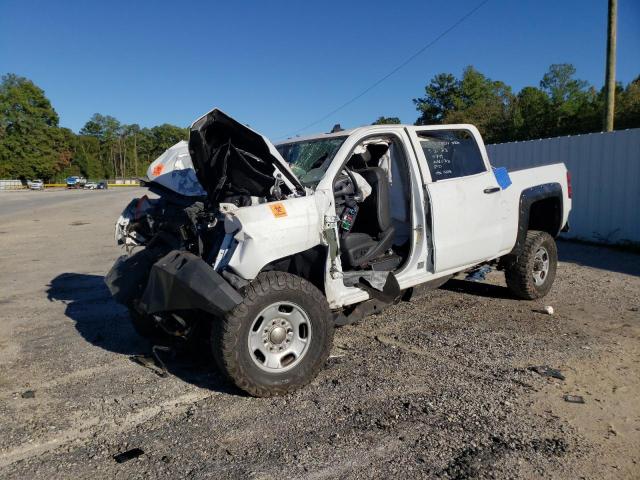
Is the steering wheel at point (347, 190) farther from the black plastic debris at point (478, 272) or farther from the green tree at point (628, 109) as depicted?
the green tree at point (628, 109)

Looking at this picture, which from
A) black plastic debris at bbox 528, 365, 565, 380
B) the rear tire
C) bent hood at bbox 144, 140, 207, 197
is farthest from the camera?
the rear tire

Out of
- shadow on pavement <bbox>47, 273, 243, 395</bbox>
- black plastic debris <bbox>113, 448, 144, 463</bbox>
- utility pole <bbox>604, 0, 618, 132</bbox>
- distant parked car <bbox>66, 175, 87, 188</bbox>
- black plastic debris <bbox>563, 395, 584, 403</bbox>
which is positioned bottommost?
black plastic debris <bbox>563, 395, 584, 403</bbox>

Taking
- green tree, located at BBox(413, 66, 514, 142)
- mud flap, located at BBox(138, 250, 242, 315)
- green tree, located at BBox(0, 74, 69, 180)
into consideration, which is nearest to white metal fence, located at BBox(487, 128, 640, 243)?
mud flap, located at BBox(138, 250, 242, 315)

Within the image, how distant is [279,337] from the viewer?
3.81m

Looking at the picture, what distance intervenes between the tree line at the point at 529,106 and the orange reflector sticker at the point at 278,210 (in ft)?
74.6

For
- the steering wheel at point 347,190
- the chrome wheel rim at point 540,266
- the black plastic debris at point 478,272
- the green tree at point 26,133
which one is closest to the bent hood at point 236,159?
the steering wheel at point 347,190

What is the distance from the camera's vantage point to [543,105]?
125 feet

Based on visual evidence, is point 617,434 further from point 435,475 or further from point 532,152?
point 532,152

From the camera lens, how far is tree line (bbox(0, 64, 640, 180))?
3494 centimetres

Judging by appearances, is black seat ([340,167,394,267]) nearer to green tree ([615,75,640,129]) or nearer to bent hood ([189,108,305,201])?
bent hood ([189,108,305,201])

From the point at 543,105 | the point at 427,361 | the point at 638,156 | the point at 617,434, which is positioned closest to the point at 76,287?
the point at 427,361

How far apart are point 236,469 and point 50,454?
3.84 ft

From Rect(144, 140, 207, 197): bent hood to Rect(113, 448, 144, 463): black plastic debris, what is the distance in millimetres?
2286

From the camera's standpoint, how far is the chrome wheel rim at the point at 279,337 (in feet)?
12.2
